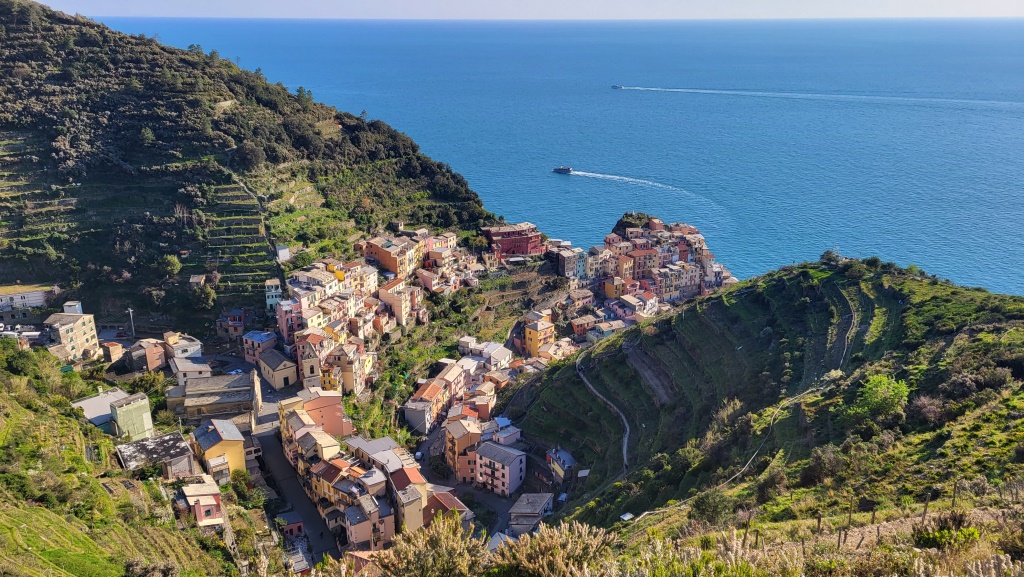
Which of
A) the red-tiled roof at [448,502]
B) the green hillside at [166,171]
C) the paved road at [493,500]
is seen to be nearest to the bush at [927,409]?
the paved road at [493,500]

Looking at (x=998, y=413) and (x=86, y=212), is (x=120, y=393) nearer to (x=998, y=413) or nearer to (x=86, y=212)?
(x=86, y=212)

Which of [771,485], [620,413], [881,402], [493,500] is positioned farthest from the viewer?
[620,413]

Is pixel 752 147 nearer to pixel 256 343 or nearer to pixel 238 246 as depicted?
pixel 238 246

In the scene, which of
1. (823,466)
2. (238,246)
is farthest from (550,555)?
(238,246)

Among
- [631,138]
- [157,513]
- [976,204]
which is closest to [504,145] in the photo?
[631,138]

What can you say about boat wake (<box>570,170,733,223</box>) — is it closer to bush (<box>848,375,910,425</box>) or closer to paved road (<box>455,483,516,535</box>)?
paved road (<box>455,483,516,535</box>)

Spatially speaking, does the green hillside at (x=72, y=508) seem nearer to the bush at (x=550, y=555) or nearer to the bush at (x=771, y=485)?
the bush at (x=550, y=555)

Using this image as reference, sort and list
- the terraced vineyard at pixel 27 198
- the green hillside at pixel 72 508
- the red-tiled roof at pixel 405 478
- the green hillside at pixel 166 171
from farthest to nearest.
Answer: the terraced vineyard at pixel 27 198
the green hillside at pixel 166 171
the red-tiled roof at pixel 405 478
the green hillside at pixel 72 508
